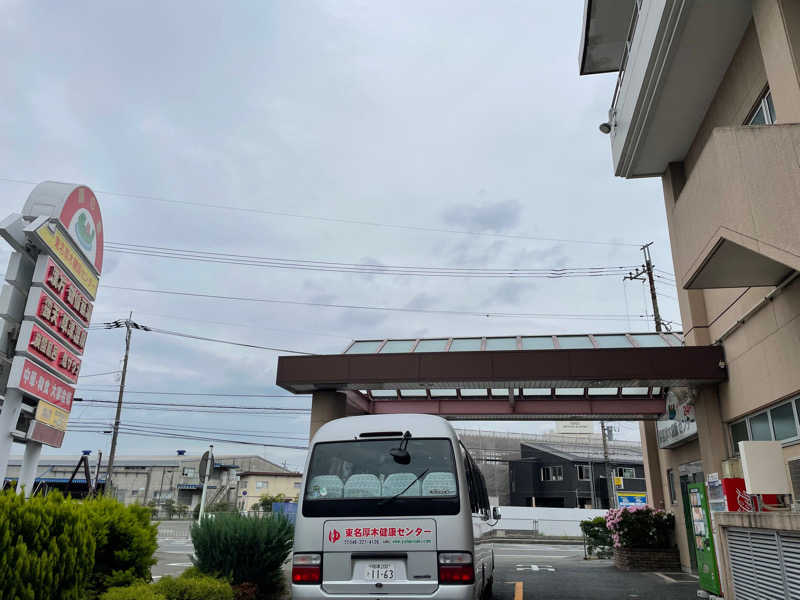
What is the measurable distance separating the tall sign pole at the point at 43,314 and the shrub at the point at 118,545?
1860 mm

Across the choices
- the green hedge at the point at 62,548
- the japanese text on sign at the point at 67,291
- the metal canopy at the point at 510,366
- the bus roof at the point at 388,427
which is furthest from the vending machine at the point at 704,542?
the japanese text on sign at the point at 67,291

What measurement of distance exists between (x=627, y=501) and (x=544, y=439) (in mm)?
29556

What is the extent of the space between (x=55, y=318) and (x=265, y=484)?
60853 mm

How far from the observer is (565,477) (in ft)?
163

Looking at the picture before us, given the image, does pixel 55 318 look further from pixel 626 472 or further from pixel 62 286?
pixel 626 472

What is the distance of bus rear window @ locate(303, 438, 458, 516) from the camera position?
20.2 feet

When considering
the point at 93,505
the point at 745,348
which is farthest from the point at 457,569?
the point at 745,348

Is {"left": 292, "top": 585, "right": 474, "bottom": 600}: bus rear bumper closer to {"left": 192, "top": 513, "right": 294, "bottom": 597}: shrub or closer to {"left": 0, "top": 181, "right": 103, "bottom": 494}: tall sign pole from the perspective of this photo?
{"left": 192, "top": 513, "right": 294, "bottom": 597}: shrub

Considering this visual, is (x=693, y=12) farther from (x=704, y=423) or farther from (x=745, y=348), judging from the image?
(x=704, y=423)

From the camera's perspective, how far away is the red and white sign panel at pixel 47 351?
8.20 metres

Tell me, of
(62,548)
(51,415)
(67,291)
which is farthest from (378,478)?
Result: (67,291)

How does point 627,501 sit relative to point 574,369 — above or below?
below

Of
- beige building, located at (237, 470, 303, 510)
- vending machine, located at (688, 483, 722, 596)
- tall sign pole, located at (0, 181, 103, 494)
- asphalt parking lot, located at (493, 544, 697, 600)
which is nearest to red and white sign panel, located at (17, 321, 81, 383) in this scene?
tall sign pole, located at (0, 181, 103, 494)

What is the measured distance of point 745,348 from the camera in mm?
10078
